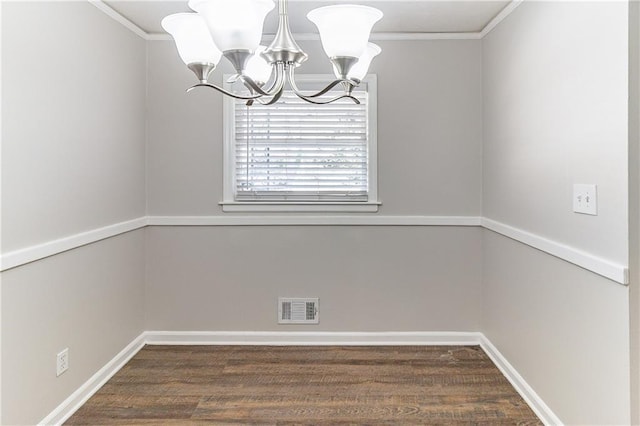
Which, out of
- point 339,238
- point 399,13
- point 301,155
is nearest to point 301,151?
point 301,155

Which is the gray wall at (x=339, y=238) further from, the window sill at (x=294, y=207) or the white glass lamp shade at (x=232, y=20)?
the white glass lamp shade at (x=232, y=20)

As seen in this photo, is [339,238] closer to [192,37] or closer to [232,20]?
[192,37]

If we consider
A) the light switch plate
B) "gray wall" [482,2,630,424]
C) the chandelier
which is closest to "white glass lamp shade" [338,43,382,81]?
the chandelier

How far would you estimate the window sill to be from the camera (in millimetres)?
3590

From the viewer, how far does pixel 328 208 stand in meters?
3.60

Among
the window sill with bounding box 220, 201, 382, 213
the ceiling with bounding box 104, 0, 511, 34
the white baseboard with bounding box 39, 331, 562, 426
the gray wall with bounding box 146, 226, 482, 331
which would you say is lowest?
the white baseboard with bounding box 39, 331, 562, 426

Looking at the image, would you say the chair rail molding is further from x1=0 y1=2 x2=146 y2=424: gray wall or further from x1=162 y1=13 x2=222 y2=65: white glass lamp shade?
x1=162 y1=13 x2=222 y2=65: white glass lamp shade

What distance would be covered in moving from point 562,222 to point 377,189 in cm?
145

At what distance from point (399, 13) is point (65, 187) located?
6.95ft

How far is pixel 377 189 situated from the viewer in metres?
3.60

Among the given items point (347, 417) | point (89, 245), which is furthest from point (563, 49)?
point (89, 245)

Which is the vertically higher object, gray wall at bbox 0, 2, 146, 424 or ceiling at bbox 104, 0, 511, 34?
ceiling at bbox 104, 0, 511, 34

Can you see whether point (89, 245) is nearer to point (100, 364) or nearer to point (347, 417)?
point (100, 364)

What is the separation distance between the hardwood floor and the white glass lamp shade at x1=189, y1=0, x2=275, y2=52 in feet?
5.93
